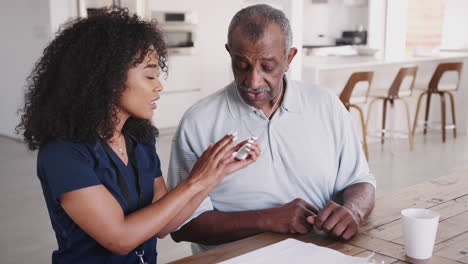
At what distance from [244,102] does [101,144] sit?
1.67 ft

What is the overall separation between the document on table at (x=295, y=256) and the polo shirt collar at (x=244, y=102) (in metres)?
0.54

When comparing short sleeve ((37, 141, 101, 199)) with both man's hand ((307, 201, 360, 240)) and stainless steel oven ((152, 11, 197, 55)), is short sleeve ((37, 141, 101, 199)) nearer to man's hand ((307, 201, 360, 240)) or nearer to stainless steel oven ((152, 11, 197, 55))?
man's hand ((307, 201, 360, 240))

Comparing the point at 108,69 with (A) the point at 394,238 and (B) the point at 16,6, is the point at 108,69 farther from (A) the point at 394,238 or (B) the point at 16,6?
(B) the point at 16,6

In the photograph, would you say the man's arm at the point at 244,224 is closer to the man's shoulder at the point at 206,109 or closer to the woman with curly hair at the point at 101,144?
the woman with curly hair at the point at 101,144

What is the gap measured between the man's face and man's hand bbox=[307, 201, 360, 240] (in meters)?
0.43

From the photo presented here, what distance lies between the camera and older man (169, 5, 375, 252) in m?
1.59

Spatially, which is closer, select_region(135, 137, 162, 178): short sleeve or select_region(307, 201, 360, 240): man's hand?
select_region(307, 201, 360, 240): man's hand

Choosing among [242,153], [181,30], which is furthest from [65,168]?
[181,30]

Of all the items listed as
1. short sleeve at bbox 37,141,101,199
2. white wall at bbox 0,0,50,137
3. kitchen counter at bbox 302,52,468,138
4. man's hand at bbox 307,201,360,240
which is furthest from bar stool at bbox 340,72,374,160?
short sleeve at bbox 37,141,101,199

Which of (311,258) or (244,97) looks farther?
(244,97)

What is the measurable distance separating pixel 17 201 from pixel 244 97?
3.11 metres

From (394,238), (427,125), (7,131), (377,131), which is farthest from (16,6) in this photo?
(394,238)

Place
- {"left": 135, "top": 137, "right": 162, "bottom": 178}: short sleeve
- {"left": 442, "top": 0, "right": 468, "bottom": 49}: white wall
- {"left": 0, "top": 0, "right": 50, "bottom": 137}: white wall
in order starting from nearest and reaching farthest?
1. {"left": 135, "top": 137, "right": 162, "bottom": 178}: short sleeve
2. {"left": 0, "top": 0, "right": 50, "bottom": 137}: white wall
3. {"left": 442, "top": 0, "right": 468, "bottom": 49}: white wall

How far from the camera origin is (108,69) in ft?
4.37
